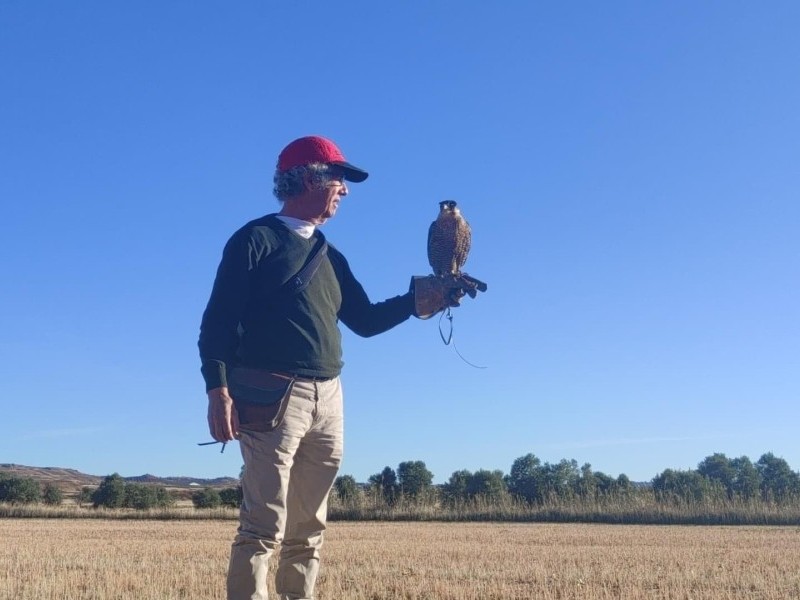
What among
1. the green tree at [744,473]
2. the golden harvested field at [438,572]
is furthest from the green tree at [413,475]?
the golden harvested field at [438,572]

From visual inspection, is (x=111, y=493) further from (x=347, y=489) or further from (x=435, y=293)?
(x=435, y=293)

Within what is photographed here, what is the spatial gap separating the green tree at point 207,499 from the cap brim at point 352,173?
37875 mm

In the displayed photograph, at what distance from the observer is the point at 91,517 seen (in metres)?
31.8

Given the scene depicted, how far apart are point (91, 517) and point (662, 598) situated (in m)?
29.0

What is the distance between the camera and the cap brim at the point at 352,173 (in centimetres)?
431

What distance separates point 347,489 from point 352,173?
32.9 m

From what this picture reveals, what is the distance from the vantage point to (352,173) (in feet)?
14.4

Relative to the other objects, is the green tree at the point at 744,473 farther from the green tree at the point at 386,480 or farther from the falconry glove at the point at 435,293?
the falconry glove at the point at 435,293

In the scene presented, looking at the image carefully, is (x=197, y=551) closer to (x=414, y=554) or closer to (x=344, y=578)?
(x=414, y=554)

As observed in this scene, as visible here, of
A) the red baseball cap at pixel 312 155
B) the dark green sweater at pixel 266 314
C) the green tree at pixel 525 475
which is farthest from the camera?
the green tree at pixel 525 475

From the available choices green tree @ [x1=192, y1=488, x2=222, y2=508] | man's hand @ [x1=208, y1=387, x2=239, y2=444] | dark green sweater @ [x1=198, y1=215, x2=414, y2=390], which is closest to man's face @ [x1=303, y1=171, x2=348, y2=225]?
dark green sweater @ [x1=198, y1=215, x2=414, y2=390]

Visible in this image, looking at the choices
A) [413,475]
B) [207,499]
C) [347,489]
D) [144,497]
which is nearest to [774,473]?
[413,475]

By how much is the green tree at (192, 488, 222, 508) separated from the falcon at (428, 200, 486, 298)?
123 feet

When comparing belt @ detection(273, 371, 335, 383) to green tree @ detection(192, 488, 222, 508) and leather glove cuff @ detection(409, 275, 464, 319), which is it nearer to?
leather glove cuff @ detection(409, 275, 464, 319)
